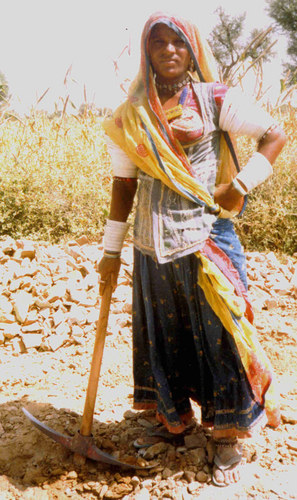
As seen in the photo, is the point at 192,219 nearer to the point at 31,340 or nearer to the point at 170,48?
the point at 170,48

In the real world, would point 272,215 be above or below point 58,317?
above

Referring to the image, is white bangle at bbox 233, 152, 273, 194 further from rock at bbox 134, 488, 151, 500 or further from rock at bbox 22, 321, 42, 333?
rock at bbox 22, 321, 42, 333

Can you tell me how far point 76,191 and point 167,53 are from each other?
11.4ft

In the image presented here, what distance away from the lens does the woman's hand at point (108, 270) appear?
2119 mm

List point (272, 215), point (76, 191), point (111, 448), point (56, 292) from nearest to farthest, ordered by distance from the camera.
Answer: point (111, 448) → point (56, 292) → point (272, 215) → point (76, 191)

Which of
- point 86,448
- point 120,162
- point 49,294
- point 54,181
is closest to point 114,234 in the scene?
point 120,162

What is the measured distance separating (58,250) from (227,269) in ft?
9.17

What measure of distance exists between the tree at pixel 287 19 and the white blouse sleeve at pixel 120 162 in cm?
1728

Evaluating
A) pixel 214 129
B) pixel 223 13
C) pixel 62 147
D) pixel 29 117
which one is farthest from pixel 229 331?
pixel 223 13

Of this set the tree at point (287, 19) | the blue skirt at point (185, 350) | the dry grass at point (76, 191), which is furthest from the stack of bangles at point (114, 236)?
the tree at point (287, 19)

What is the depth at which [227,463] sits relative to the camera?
2051 mm

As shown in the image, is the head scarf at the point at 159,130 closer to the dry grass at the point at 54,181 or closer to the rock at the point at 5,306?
the rock at the point at 5,306

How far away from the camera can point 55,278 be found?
3.97 m

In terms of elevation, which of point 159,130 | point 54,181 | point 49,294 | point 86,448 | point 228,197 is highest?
point 159,130
